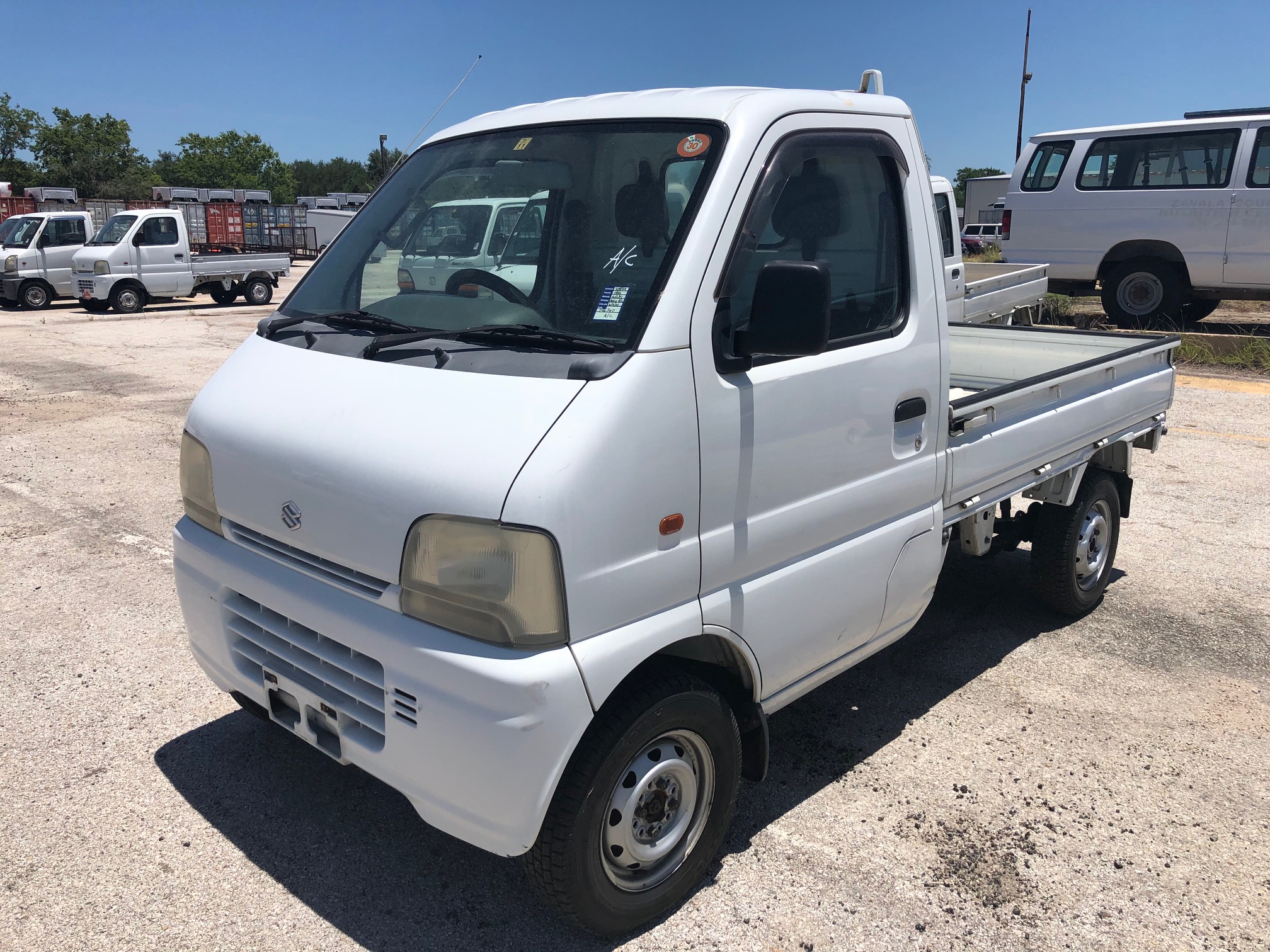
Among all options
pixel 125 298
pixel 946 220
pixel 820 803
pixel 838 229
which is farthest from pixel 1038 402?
pixel 125 298

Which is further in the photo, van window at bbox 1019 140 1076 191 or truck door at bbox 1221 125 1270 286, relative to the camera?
van window at bbox 1019 140 1076 191

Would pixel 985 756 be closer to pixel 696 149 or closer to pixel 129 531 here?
pixel 696 149

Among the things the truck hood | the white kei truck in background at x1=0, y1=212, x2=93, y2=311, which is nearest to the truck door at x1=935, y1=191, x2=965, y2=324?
the truck hood

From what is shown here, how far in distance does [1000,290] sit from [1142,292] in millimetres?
4492

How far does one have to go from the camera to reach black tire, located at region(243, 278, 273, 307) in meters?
22.3

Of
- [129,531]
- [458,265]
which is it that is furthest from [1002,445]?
[129,531]

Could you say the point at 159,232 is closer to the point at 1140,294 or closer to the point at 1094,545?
the point at 1140,294

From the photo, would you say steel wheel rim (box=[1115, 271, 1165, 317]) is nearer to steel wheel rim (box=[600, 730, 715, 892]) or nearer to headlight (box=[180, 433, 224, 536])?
steel wheel rim (box=[600, 730, 715, 892])

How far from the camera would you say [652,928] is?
2.83 m

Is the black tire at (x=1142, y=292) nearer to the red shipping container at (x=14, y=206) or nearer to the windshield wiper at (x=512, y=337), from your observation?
the windshield wiper at (x=512, y=337)

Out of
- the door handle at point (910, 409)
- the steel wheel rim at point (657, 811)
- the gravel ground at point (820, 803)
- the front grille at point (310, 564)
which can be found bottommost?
the gravel ground at point (820, 803)

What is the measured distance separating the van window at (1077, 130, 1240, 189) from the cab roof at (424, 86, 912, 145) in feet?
37.3

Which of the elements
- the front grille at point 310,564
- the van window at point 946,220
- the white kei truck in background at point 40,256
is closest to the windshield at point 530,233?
the front grille at point 310,564

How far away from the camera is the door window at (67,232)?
2036 centimetres
